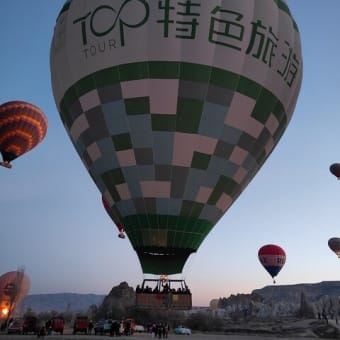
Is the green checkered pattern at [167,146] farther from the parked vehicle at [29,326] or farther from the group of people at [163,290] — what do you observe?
the parked vehicle at [29,326]

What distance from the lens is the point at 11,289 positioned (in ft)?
156

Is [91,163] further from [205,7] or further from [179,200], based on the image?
[205,7]

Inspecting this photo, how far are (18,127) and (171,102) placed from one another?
19488 millimetres

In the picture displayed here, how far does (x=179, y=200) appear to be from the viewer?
15.1 meters

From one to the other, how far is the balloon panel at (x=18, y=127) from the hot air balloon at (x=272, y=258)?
23.9 meters

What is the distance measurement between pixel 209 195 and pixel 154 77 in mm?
4631

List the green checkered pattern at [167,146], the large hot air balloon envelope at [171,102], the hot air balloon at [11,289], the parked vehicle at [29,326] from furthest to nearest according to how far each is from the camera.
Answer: the hot air balloon at [11,289], the parked vehicle at [29,326], the green checkered pattern at [167,146], the large hot air balloon envelope at [171,102]

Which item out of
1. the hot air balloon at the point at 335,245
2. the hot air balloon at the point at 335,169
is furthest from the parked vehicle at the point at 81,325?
the hot air balloon at the point at 335,245

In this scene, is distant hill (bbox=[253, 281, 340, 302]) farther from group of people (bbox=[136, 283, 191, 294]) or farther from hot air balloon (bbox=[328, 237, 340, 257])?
group of people (bbox=[136, 283, 191, 294])

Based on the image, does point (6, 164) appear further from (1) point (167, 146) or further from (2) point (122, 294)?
(2) point (122, 294)

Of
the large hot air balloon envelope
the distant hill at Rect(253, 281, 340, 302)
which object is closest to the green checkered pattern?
the large hot air balloon envelope

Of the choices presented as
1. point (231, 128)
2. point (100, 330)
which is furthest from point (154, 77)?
point (100, 330)

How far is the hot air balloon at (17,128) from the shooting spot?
101 feet

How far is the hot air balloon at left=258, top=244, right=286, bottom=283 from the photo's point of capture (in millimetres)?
40938
